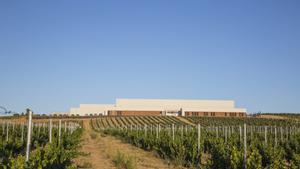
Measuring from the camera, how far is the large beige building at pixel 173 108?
96.0 meters

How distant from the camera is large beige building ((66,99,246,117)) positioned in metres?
96.0

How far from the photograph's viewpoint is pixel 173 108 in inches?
3834

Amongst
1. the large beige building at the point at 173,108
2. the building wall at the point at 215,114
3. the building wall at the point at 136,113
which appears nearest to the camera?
the building wall at the point at 215,114

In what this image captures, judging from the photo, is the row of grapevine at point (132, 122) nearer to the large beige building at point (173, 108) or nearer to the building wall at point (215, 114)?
the large beige building at point (173, 108)

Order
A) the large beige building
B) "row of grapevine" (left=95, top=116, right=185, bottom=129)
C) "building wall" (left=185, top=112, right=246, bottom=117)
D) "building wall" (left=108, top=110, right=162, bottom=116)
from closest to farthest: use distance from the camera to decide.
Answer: "row of grapevine" (left=95, top=116, right=185, bottom=129)
"building wall" (left=185, top=112, right=246, bottom=117)
"building wall" (left=108, top=110, right=162, bottom=116)
the large beige building

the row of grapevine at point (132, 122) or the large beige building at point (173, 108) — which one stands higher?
the large beige building at point (173, 108)

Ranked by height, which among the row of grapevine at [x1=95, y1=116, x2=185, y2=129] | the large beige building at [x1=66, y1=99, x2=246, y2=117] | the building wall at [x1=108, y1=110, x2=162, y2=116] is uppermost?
the large beige building at [x1=66, y1=99, x2=246, y2=117]

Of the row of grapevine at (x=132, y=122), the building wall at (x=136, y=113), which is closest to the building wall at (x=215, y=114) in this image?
the building wall at (x=136, y=113)

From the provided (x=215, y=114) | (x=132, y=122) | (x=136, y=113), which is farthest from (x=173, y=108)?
(x=132, y=122)

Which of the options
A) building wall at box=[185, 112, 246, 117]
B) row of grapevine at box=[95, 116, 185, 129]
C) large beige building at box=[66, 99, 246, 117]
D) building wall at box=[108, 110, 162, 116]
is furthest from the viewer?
large beige building at box=[66, 99, 246, 117]

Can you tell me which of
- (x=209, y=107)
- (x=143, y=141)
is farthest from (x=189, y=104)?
(x=143, y=141)

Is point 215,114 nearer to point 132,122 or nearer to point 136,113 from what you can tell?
point 136,113

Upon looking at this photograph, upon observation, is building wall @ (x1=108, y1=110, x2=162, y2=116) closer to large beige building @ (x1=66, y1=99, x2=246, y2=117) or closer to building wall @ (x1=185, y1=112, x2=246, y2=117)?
large beige building @ (x1=66, y1=99, x2=246, y2=117)

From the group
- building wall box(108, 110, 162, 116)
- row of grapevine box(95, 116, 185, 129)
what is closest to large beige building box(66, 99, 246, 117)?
building wall box(108, 110, 162, 116)
